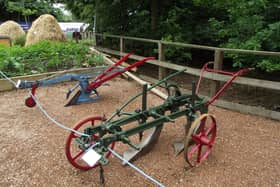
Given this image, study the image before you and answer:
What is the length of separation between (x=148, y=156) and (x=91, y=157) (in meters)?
1.11

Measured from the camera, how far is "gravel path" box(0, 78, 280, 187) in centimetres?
272

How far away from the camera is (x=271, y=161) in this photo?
10.2 feet

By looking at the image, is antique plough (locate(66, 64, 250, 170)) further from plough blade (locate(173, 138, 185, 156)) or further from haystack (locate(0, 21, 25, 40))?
haystack (locate(0, 21, 25, 40))

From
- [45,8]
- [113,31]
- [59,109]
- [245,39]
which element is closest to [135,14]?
[113,31]

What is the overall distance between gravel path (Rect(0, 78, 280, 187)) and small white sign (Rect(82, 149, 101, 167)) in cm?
58

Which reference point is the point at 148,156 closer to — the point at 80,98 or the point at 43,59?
the point at 80,98

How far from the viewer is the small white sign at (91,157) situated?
7.11ft

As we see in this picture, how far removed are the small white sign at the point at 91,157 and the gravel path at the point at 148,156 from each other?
0.58 meters

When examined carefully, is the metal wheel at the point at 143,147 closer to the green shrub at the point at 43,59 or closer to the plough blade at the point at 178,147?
the plough blade at the point at 178,147

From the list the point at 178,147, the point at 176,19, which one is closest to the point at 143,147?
the point at 178,147

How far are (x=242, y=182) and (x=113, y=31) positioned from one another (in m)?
7.55

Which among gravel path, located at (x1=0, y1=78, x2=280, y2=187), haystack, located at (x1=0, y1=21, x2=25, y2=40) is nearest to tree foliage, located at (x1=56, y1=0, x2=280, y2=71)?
gravel path, located at (x1=0, y1=78, x2=280, y2=187)

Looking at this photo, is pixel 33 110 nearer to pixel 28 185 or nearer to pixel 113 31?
pixel 28 185

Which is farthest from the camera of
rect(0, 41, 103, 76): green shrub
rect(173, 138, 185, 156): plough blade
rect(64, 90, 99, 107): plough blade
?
rect(0, 41, 103, 76): green shrub
